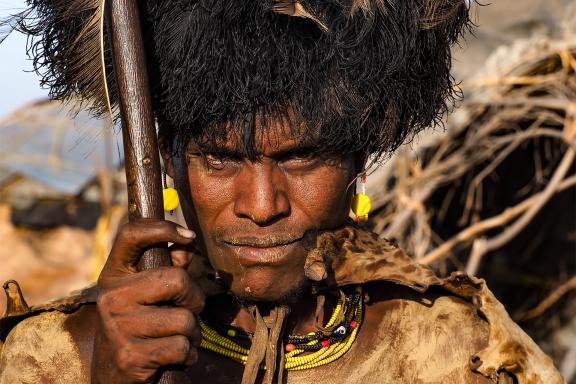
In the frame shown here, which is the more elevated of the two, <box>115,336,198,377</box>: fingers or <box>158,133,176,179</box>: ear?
<box>158,133,176,179</box>: ear

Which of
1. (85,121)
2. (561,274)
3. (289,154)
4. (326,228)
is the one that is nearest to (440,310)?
(326,228)

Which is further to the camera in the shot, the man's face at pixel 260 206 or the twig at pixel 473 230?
the twig at pixel 473 230

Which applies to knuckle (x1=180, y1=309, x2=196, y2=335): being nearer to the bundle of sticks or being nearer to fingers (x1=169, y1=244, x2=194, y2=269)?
fingers (x1=169, y1=244, x2=194, y2=269)

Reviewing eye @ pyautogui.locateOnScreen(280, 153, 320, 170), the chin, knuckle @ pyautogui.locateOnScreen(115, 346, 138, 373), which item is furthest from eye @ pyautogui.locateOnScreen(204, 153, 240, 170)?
knuckle @ pyautogui.locateOnScreen(115, 346, 138, 373)

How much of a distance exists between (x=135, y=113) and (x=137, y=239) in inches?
12.4

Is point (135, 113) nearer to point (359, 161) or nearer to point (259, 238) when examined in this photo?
point (259, 238)

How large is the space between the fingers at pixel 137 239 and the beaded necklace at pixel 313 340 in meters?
0.73

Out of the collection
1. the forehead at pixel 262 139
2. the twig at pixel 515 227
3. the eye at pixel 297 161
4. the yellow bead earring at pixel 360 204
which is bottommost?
the twig at pixel 515 227

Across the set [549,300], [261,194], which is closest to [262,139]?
[261,194]

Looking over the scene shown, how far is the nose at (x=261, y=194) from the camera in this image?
2418mm

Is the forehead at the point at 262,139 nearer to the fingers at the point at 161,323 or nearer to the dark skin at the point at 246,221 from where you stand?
the dark skin at the point at 246,221

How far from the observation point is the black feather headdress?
7.59ft

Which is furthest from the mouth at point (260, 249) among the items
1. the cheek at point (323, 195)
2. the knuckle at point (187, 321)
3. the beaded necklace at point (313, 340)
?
the knuckle at point (187, 321)

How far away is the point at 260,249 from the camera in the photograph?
2.48 meters
